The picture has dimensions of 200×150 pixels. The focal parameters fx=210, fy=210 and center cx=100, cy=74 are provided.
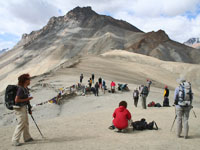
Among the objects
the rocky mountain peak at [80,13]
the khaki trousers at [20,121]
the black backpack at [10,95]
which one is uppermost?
the rocky mountain peak at [80,13]

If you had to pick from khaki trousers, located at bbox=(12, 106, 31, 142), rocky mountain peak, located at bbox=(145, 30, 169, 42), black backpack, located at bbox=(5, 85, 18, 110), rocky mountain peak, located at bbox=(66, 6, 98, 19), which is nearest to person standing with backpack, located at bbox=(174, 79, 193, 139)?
khaki trousers, located at bbox=(12, 106, 31, 142)

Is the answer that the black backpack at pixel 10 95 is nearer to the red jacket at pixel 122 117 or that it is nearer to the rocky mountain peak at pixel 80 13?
the red jacket at pixel 122 117

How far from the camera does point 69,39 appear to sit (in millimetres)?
103750

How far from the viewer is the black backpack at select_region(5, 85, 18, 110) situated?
5.39 meters

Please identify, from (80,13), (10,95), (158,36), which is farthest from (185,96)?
(80,13)

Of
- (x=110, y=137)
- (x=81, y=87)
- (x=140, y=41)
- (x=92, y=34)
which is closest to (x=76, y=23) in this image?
(x=92, y=34)

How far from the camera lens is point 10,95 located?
5406 mm

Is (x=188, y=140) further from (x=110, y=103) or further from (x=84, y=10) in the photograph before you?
(x=84, y=10)

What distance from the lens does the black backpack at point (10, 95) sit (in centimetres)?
539

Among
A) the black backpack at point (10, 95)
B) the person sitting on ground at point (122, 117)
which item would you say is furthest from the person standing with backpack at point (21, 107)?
the person sitting on ground at point (122, 117)

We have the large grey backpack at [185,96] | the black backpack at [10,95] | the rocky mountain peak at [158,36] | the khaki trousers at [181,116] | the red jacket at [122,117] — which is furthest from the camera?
the rocky mountain peak at [158,36]

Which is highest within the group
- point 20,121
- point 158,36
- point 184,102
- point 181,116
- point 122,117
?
point 158,36

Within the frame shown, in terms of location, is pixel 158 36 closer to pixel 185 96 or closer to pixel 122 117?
pixel 122 117

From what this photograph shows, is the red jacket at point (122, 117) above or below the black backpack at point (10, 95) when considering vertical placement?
below
